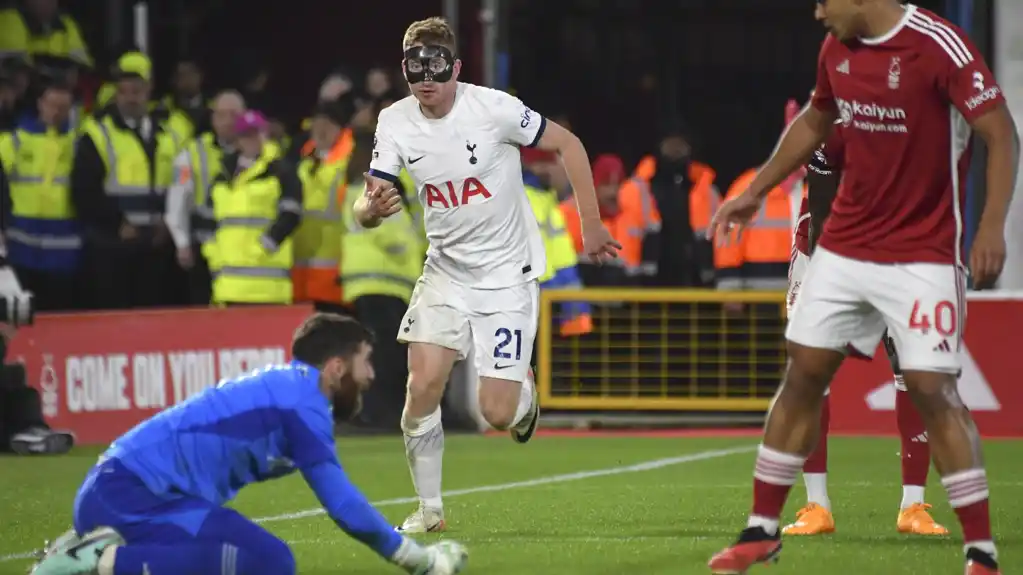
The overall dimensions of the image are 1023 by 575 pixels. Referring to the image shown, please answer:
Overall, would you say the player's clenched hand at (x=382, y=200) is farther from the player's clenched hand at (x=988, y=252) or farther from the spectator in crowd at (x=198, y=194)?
the spectator in crowd at (x=198, y=194)

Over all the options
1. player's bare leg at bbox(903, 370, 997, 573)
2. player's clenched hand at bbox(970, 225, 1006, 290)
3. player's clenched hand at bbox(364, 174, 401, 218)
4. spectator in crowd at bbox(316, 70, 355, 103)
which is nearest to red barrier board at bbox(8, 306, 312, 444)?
spectator in crowd at bbox(316, 70, 355, 103)

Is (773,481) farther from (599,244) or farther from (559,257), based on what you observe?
(559,257)

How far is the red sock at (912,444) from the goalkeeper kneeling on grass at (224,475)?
10.1ft

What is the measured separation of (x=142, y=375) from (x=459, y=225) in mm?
5517

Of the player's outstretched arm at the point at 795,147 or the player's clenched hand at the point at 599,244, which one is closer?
the player's outstretched arm at the point at 795,147

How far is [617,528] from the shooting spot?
874 centimetres

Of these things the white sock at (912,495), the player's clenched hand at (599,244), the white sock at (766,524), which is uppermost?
the player's clenched hand at (599,244)

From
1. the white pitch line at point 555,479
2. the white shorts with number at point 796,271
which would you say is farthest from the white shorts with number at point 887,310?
the white pitch line at point 555,479

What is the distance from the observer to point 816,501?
28.6ft

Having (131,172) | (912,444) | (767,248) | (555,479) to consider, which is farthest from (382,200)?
(767,248)

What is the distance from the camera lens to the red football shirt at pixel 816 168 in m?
8.11

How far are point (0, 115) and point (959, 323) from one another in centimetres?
1014

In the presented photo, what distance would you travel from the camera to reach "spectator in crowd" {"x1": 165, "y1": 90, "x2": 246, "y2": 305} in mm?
15172

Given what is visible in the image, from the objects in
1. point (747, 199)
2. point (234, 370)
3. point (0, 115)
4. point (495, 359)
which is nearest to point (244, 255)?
point (234, 370)
